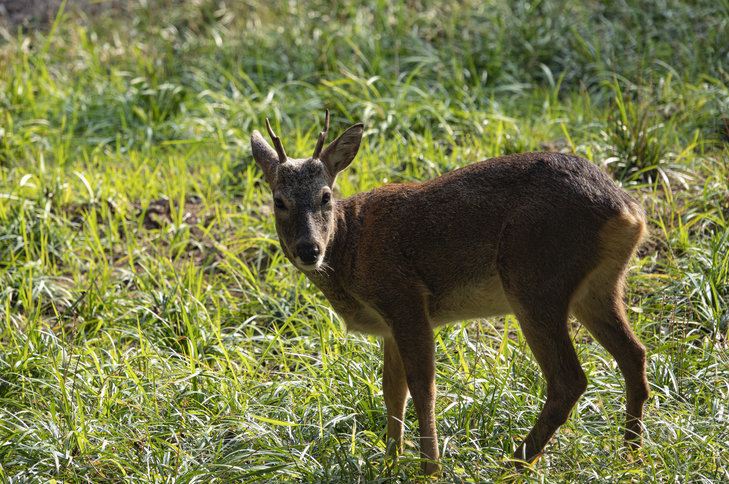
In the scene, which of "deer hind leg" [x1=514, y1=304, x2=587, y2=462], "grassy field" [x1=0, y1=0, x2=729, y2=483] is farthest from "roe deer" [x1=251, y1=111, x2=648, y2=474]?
"grassy field" [x1=0, y1=0, x2=729, y2=483]

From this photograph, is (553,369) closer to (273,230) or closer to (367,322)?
(367,322)

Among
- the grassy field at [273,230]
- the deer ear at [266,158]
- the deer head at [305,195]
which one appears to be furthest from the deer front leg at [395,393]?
the deer ear at [266,158]

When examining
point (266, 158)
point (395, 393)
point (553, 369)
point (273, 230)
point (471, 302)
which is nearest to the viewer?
point (553, 369)

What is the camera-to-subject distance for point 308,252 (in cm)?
411

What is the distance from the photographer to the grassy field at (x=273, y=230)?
4281mm

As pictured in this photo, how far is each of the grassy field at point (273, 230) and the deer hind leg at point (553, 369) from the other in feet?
0.55

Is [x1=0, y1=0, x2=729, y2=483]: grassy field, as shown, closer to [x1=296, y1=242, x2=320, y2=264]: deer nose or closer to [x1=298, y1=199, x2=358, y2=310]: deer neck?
[x1=298, y1=199, x2=358, y2=310]: deer neck

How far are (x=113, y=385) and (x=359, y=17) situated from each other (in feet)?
20.1

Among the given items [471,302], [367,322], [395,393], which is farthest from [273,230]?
[471,302]

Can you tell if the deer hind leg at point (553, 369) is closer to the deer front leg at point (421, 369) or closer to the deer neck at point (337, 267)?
the deer front leg at point (421, 369)

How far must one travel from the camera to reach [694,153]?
7.09m

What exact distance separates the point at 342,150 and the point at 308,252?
74 centimetres

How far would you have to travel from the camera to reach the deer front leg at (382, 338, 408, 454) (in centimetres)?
439

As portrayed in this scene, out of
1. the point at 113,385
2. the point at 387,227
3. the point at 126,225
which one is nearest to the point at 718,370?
the point at 387,227
